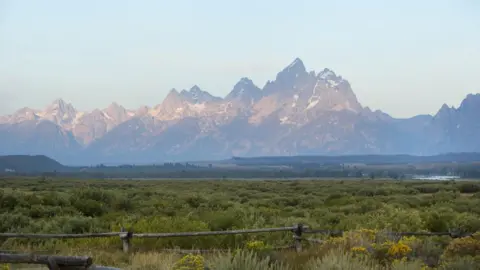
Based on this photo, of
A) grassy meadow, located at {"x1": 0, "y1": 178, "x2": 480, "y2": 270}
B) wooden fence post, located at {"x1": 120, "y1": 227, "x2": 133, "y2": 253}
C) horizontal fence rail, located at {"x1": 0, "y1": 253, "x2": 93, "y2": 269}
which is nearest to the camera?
horizontal fence rail, located at {"x1": 0, "y1": 253, "x2": 93, "y2": 269}

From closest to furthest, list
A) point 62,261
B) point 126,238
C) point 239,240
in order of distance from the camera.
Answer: point 62,261
point 126,238
point 239,240

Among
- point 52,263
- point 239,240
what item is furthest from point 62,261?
point 239,240

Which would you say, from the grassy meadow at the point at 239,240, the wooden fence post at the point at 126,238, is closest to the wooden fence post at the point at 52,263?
the grassy meadow at the point at 239,240

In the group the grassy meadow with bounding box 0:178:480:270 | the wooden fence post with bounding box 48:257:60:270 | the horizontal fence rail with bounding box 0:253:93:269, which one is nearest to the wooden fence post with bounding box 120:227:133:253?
the grassy meadow with bounding box 0:178:480:270

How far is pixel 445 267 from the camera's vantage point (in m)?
6.86

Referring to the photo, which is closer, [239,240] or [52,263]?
[52,263]

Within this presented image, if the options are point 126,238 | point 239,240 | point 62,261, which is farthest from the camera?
point 239,240

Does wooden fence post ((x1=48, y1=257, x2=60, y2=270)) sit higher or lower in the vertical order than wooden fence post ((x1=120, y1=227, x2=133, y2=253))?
higher

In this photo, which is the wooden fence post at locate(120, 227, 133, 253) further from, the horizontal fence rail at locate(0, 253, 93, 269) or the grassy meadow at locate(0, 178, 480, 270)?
the horizontal fence rail at locate(0, 253, 93, 269)

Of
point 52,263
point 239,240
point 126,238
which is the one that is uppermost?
point 52,263

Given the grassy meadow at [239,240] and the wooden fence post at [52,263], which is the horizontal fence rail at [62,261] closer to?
the wooden fence post at [52,263]

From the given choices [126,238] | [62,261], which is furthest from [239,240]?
[62,261]

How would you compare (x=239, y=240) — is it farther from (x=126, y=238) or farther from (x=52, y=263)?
(x=52, y=263)

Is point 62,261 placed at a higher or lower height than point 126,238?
higher
